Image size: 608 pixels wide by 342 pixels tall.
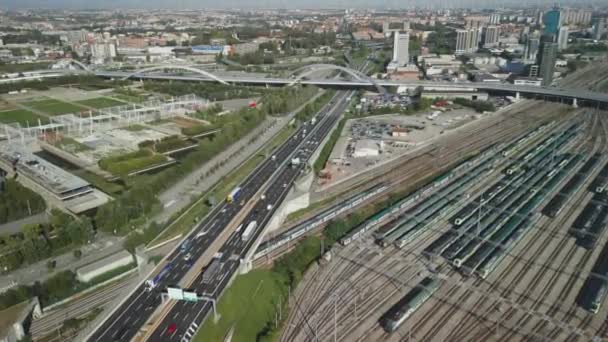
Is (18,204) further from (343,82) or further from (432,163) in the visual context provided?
(343,82)

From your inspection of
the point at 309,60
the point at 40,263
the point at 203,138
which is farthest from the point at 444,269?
the point at 309,60

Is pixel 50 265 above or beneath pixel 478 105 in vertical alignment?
beneath

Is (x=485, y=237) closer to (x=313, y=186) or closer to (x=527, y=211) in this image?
(x=527, y=211)

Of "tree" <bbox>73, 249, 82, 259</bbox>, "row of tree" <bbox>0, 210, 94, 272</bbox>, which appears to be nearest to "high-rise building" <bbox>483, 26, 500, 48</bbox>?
"row of tree" <bbox>0, 210, 94, 272</bbox>

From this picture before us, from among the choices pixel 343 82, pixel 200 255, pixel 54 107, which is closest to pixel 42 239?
pixel 200 255

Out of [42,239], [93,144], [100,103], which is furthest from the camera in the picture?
[100,103]

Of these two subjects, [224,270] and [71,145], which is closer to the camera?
[224,270]

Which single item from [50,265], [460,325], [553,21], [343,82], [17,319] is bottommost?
[460,325]

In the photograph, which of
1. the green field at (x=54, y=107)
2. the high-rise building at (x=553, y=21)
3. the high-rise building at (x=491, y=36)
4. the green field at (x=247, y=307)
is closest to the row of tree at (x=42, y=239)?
the green field at (x=247, y=307)
